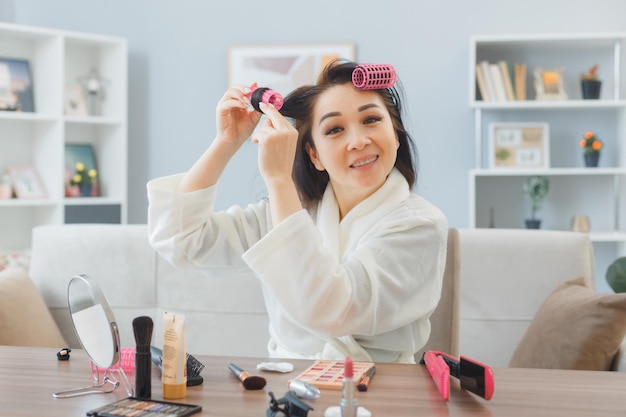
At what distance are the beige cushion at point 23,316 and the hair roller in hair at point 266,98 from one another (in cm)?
100

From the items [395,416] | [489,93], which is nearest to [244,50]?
[489,93]

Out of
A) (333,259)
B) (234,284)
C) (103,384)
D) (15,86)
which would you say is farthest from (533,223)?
(103,384)

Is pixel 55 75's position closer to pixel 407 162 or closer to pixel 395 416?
pixel 407 162

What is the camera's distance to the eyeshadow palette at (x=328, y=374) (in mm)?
1227

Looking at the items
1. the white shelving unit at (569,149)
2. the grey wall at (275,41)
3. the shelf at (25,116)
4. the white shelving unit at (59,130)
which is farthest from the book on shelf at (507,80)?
the shelf at (25,116)

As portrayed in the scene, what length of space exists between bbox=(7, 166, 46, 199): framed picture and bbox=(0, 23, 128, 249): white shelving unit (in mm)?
41

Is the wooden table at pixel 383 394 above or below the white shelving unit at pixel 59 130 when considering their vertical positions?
below

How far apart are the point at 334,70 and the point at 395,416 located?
2.85 ft

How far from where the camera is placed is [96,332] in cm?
124

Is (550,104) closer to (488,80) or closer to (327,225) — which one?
(488,80)

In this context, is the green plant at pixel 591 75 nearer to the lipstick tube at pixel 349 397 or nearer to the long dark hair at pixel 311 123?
the long dark hair at pixel 311 123

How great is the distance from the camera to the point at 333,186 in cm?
181

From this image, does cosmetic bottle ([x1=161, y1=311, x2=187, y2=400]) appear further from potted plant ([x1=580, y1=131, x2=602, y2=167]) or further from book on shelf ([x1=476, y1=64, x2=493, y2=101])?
potted plant ([x1=580, y1=131, x2=602, y2=167])

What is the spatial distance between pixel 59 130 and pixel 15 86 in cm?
34
